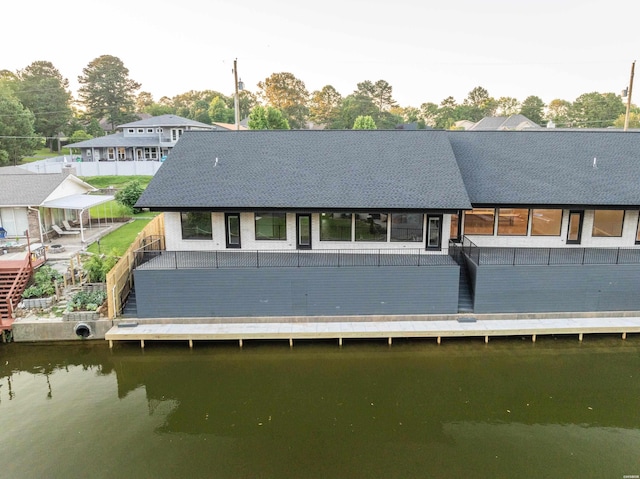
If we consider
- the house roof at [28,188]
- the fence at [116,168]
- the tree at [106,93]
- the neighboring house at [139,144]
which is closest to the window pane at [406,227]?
the house roof at [28,188]

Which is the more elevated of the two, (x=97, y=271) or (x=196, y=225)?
(x=196, y=225)

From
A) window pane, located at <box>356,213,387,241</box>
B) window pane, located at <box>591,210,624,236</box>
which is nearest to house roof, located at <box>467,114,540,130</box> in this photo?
window pane, located at <box>591,210,624,236</box>

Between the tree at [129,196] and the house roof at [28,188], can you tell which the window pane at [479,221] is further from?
the tree at [129,196]

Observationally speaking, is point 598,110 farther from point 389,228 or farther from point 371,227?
point 371,227

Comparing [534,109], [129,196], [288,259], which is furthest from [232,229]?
[534,109]

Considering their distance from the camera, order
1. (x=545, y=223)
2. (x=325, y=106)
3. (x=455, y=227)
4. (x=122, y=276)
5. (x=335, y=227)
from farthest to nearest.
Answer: (x=325, y=106)
(x=455, y=227)
(x=545, y=223)
(x=335, y=227)
(x=122, y=276)

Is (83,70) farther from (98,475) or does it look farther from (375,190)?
(98,475)

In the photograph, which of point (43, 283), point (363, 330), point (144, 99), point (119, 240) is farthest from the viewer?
point (144, 99)
